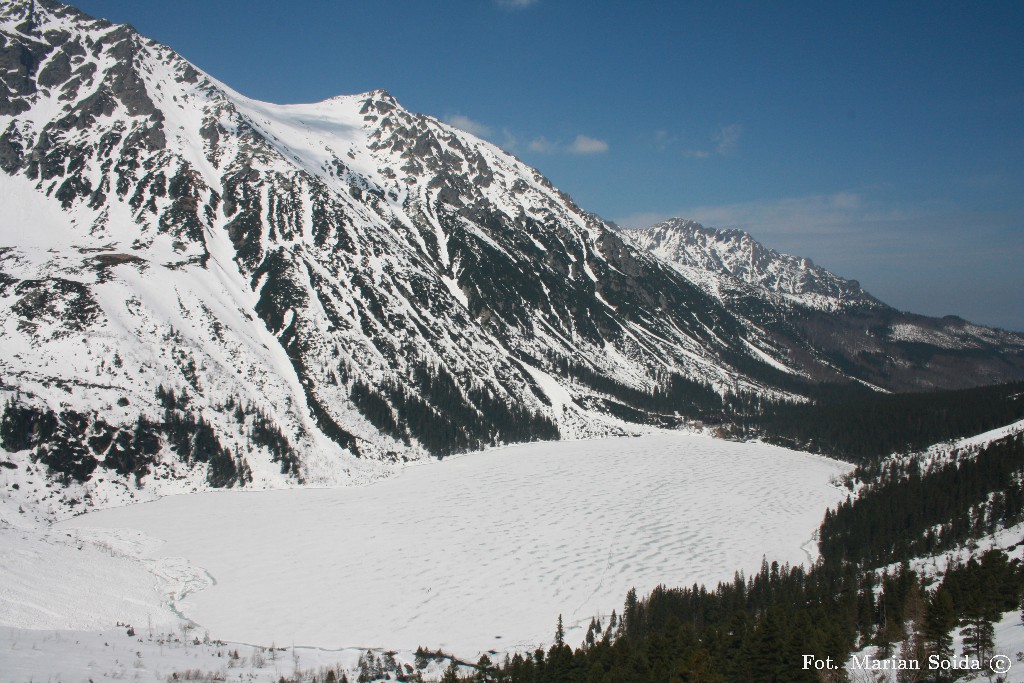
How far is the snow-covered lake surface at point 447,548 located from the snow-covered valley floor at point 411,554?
0.89 ft

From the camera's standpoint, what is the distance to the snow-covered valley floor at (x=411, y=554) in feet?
209

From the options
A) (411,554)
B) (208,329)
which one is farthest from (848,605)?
(208,329)

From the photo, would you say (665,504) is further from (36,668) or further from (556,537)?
(36,668)

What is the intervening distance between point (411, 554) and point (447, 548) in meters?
4.94

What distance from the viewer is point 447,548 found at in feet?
285

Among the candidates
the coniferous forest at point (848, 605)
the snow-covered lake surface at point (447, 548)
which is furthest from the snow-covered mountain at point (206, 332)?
the coniferous forest at point (848, 605)

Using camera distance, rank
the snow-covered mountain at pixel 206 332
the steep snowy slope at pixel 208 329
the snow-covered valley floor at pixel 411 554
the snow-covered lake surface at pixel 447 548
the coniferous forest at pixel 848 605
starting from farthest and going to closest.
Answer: the steep snowy slope at pixel 208 329
the snow-covered mountain at pixel 206 332
the snow-covered lake surface at pixel 447 548
the snow-covered valley floor at pixel 411 554
the coniferous forest at pixel 848 605

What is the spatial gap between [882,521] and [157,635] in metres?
88.8

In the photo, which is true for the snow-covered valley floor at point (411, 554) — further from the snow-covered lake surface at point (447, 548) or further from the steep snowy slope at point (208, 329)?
the steep snowy slope at point (208, 329)

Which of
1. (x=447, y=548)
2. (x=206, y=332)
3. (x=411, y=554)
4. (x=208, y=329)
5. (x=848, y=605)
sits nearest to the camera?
(x=848, y=605)

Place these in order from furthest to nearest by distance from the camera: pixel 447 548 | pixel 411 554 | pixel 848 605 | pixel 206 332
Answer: pixel 206 332, pixel 447 548, pixel 411 554, pixel 848 605

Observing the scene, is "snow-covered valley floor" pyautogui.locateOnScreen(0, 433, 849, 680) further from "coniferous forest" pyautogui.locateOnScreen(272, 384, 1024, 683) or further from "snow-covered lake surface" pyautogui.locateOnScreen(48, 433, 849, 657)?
"coniferous forest" pyautogui.locateOnScreen(272, 384, 1024, 683)

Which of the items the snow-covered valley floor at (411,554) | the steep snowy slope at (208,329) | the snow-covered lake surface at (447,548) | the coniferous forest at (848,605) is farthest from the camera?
the steep snowy slope at (208,329)

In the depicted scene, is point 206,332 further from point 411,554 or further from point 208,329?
point 411,554
